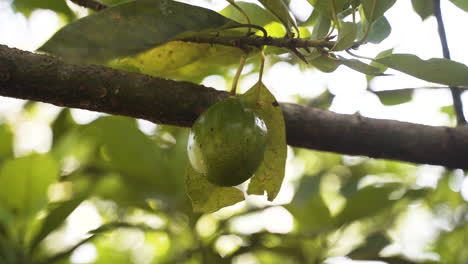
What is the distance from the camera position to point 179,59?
3.80 ft

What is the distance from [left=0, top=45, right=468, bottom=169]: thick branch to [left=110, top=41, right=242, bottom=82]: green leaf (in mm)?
98

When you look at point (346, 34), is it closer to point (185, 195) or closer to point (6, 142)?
point (185, 195)

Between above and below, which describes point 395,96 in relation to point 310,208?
above

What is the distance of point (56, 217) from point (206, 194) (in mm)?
475

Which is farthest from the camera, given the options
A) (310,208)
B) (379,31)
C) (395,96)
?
(310,208)

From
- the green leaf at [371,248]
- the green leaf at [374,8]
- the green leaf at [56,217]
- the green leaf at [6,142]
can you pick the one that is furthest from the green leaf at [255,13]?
the green leaf at [6,142]

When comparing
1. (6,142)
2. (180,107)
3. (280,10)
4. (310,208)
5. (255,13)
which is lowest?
(310,208)

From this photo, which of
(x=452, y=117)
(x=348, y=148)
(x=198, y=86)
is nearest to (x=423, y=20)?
(x=348, y=148)

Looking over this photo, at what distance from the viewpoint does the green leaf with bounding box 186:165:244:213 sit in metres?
1.04

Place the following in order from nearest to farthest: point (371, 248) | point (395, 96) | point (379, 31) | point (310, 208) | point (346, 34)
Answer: point (346, 34)
point (379, 31)
point (395, 96)
point (371, 248)
point (310, 208)

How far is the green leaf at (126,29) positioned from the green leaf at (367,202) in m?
0.94

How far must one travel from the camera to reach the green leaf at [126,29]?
641 millimetres

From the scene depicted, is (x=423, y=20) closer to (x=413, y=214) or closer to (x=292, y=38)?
(x=292, y=38)

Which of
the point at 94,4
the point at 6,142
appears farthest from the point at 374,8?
the point at 6,142
